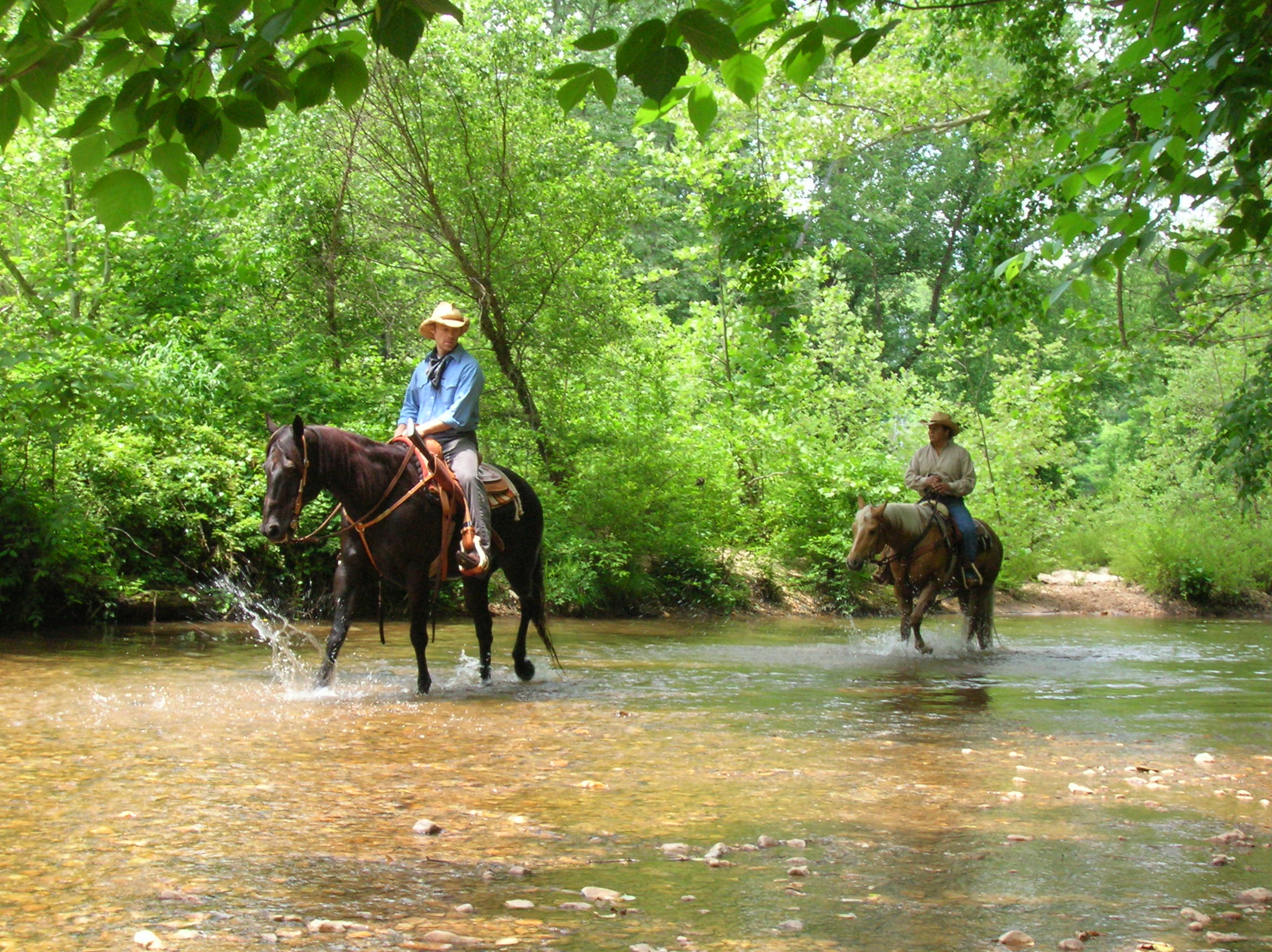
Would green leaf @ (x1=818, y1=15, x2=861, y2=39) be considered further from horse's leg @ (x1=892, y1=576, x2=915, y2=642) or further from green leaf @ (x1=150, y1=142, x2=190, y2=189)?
horse's leg @ (x1=892, y1=576, x2=915, y2=642)

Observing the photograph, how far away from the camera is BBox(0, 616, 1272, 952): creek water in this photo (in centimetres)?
372

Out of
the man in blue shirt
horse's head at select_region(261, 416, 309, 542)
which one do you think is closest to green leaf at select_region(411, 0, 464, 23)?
horse's head at select_region(261, 416, 309, 542)

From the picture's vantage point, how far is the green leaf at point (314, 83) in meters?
3.49

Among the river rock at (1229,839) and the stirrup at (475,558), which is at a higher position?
the stirrup at (475,558)

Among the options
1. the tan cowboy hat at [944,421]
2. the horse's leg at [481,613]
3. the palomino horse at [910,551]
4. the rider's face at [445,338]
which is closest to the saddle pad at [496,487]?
the horse's leg at [481,613]

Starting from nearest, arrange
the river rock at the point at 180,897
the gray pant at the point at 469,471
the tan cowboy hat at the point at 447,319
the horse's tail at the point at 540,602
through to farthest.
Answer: the river rock at the point at 180,897, the gray pant at the point at 469,471, the tan cowboy hat at the point at 447,319, the horse's tail at the point at 540,602

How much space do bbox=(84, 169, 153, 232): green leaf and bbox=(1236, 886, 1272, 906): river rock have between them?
409 centimetres

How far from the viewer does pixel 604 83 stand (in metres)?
3.57

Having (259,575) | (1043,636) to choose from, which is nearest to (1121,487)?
(1043,636)

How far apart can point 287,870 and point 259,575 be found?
1175 cm

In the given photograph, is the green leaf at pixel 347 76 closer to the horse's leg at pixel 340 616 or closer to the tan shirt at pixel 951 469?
the horse's leg at pixel 340 616

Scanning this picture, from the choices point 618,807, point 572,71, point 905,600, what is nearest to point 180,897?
point 618,807

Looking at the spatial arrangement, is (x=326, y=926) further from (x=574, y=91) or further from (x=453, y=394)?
(x=453, y=394)

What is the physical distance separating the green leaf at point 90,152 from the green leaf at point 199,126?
228 mm
